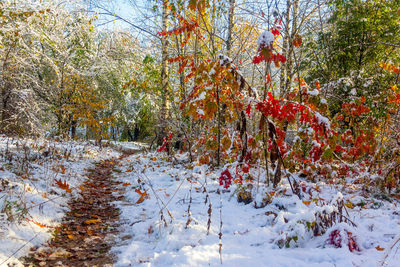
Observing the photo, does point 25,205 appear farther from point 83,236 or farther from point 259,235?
point 259,235

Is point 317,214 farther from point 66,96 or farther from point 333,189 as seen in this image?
point 66,96

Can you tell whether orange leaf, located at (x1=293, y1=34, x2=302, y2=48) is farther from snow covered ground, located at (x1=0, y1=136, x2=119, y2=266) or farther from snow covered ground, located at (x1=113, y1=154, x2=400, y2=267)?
snow covered ground, located at (x1=0, y1=136, x2=119, y2=266)

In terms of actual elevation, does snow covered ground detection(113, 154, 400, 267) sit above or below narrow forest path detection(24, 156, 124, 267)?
above

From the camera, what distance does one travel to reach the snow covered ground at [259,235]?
216cm

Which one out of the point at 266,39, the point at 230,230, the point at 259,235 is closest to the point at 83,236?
the point at 230,230

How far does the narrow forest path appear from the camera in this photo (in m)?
2.37

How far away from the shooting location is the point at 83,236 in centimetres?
292

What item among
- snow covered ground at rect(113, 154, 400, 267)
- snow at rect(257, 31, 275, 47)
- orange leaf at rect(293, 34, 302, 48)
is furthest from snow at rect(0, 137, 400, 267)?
orange leaf at rect(293, 34, 302, 48)

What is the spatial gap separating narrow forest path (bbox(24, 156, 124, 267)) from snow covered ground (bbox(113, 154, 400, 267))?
158 mm

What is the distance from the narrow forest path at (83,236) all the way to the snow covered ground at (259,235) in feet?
0.52

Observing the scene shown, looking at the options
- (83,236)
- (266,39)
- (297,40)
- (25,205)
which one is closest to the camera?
(25,205)

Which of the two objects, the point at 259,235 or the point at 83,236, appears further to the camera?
the point at 83,236

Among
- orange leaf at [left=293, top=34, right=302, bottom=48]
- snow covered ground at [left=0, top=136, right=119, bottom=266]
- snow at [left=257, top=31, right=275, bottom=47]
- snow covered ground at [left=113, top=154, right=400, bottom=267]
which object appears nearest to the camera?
snow covered ground at [left=113, top=154, right=400, bottom=267]

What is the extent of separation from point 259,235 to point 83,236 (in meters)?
2.06
